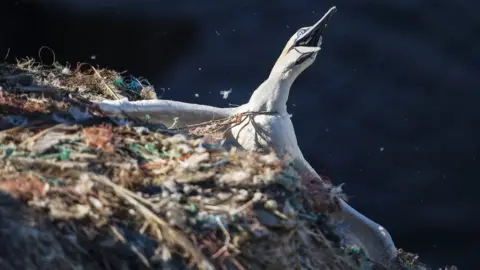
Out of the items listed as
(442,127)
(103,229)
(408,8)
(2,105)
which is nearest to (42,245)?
(103,229)

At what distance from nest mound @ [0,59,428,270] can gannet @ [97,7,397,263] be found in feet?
2.83

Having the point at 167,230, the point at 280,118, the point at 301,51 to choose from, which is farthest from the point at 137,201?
the point at 301,51

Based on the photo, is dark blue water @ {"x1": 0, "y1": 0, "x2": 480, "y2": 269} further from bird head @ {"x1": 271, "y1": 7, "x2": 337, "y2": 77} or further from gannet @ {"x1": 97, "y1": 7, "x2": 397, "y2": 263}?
bird head @ {"x1": 271, "y1": 7, "x2": 337, "y2": 77}

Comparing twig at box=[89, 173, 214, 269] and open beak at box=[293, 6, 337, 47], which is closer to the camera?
twig at box=[89, 173, 214, 269]

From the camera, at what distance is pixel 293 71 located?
5609 millimetres

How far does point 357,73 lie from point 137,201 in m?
5.12

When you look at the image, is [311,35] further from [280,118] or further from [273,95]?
[280,118]

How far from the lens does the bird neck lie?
18.2 feet

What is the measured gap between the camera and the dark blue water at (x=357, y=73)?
8117 mm

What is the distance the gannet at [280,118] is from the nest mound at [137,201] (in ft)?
2.83

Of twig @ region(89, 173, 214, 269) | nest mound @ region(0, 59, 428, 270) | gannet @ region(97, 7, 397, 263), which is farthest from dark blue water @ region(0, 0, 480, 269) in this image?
twig @ region(89, 173, 214, 269)

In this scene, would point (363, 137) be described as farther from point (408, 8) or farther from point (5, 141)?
point (5, 141)

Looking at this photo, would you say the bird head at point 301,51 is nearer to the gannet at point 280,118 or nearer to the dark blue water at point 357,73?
the gannet at point 280,118

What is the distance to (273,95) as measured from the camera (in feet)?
18.3
